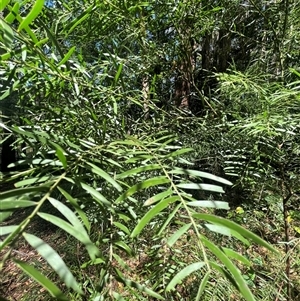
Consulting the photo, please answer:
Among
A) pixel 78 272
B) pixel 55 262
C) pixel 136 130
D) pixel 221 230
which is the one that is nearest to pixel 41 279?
pixel 55 262

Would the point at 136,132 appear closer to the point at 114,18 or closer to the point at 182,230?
the point at 114,18

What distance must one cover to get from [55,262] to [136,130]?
0.47m

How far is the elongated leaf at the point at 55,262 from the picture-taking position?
160 mm

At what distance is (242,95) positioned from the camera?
2.09 ft

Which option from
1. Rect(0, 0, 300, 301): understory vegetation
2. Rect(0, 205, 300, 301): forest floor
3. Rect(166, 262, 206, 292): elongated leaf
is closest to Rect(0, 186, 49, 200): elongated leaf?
Rect(0, 0, 300, 301): understory vegetation

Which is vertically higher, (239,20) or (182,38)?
(182,38)

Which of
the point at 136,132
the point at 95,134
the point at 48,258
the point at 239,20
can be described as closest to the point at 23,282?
the point at 136,132

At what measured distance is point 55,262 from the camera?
0.54ft

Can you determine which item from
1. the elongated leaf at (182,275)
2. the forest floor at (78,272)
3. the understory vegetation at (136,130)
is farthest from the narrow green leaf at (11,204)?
the forest floor at (78,272)

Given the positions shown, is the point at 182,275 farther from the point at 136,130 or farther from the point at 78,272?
the point at 78,272

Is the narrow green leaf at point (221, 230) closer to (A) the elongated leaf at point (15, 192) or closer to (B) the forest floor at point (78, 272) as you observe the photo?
(A) the elongated leaf at point (15, 192)

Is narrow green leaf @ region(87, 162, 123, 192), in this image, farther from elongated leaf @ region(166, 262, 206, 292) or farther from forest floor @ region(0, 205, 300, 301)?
forest floor @ region(0, 205, 300, 301)

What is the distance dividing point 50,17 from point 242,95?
1.26 ft

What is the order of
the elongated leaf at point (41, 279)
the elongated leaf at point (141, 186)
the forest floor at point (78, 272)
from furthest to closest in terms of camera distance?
the forest floor at point (78, 272) < the elongated leaf at point (141, 186) < the elongated leaf at point (41, 279)
